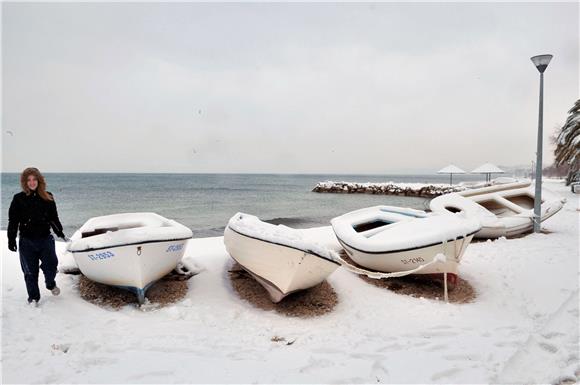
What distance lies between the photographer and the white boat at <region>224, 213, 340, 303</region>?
4.96 meters

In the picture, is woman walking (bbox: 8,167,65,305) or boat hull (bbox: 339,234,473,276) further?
boat hull (bbox: 339,234,473,276)

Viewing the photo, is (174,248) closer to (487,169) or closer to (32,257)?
(32,257)

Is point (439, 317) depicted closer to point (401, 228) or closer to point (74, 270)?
point (401, 228)

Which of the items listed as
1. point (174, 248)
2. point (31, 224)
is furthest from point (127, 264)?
point (31, 224)

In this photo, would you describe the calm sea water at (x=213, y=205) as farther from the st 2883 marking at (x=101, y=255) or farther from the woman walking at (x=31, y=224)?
the woman walking at (x=31, y=224)

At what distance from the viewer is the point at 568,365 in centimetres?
332

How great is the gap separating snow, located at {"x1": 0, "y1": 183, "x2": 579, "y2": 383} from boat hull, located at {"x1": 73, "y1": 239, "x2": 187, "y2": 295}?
401mm

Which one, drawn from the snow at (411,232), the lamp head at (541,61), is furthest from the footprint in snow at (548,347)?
the lamp head at (541,61)

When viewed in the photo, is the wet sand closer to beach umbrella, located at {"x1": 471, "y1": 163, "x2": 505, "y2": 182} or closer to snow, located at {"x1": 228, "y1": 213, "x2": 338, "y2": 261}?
snow, located at {"x1": 228, "y1": 213, "x2": 338, "y2": 261}

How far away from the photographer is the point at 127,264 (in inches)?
195

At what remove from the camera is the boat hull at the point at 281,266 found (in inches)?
196

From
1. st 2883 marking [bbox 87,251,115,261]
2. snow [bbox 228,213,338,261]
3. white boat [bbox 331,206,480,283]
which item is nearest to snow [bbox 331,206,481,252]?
white boat [bbox 331,206,480,283]

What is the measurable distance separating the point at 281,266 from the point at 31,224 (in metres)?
3.34

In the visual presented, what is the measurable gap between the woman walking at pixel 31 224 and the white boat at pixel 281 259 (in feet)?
8.62
